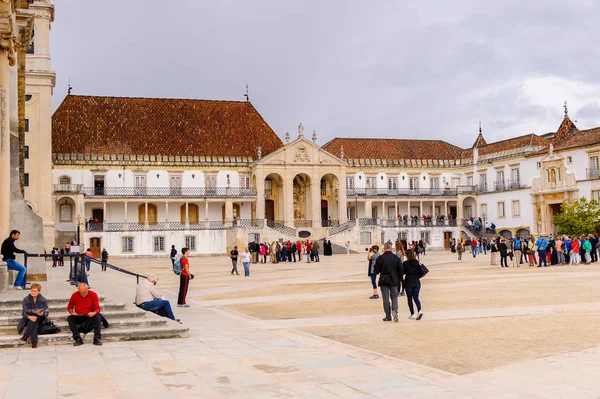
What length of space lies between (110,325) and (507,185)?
179 ft

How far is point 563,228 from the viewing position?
47531 millimetres

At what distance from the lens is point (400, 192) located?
216 ft

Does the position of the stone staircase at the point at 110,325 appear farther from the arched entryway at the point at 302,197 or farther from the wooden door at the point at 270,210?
the wooden door at the point at 270,210

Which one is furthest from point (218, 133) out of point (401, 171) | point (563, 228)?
point (563, 228)

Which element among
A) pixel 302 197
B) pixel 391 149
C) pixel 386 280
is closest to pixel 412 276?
pixel 386 280

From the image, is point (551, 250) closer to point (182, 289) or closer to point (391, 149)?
point (182, 289)

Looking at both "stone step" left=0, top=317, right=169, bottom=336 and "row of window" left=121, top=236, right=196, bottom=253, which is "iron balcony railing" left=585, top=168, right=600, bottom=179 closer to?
"row of window" left=121, top=236, right=196, bottom=253

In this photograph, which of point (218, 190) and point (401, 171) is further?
point (401, 171)

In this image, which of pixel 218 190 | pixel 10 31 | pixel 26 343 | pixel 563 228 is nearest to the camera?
pixel 26 343

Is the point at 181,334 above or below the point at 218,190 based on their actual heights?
below

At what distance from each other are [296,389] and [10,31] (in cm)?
1019

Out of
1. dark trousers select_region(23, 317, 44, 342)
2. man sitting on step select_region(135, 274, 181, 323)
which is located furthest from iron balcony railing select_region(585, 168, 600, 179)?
dark trousers select_region(23, 317, 44, 342)

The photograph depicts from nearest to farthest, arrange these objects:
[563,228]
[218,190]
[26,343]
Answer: [26,343], [563,228], [218,190]

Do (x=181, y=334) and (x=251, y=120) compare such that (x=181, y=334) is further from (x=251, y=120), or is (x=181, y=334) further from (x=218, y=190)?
(x=251, y=120)
